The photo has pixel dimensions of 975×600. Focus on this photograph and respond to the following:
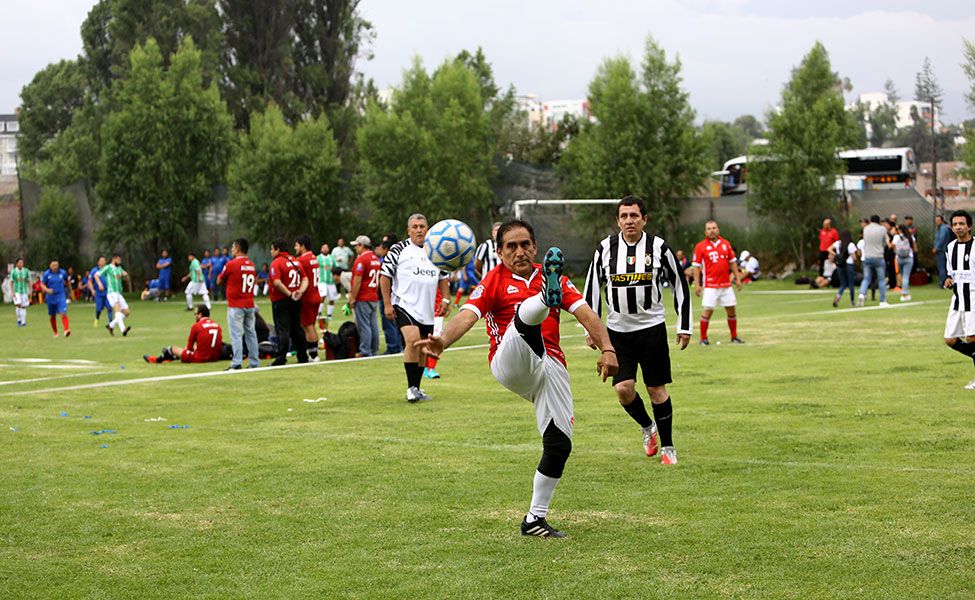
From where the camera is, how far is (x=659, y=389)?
32.2 feet

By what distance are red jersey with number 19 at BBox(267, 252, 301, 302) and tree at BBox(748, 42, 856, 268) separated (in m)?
26.9

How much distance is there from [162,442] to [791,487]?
5854mm

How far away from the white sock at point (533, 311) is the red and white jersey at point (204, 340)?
14.3 meters

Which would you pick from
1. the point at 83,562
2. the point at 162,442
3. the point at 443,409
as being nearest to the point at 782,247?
the point at 443,409

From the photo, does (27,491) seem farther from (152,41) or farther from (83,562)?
(152,41)

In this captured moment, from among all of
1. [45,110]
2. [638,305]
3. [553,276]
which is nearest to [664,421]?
[638,305]

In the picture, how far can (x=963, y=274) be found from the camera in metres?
13.3

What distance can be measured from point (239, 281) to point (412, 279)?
4335mm

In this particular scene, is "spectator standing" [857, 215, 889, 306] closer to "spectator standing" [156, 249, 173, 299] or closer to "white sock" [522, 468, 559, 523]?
"white sock" [522, 468, 559, 523]

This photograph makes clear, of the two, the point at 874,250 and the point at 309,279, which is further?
the point at 874,250

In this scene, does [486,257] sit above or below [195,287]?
above

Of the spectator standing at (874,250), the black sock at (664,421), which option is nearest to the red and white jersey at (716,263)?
the spectator standing at (874,250)

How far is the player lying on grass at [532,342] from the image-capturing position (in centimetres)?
694

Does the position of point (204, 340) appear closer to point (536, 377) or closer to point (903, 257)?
point (536, 377)
